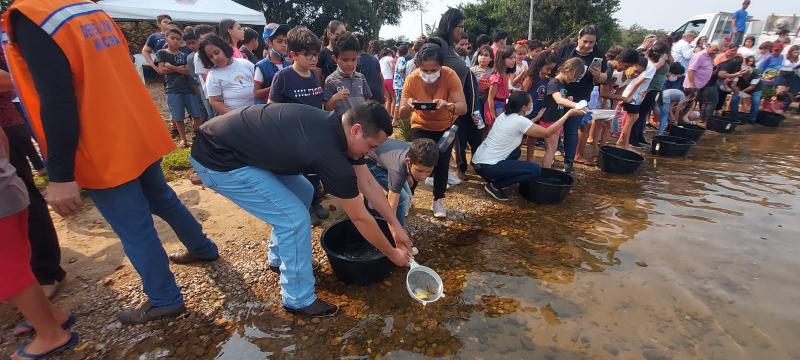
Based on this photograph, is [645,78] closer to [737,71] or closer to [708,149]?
[708,149]

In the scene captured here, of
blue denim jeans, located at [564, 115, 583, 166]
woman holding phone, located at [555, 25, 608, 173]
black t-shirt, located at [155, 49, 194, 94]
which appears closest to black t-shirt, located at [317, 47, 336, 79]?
black t-shirt, located at [155, 49, 194, 94]

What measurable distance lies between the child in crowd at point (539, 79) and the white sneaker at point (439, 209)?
6.60 feet

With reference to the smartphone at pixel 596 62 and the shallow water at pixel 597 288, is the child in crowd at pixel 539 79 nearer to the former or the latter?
the smartphone at pixel 596 62

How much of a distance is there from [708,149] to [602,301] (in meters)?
5.55

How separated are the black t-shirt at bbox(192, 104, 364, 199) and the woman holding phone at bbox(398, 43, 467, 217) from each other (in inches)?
61.2

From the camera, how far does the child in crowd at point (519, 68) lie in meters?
6.19

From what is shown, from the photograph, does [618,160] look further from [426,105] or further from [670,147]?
[426,105]

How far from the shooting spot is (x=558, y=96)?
15.3ft

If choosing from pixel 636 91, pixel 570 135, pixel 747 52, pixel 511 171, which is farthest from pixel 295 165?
pixel 747 52

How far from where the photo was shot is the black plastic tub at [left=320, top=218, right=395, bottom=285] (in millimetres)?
2637

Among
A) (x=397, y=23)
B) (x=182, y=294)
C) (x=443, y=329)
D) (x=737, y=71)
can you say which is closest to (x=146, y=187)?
(x=182, y=294)

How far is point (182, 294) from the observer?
2.64 meters

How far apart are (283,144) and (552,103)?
3.87 metres

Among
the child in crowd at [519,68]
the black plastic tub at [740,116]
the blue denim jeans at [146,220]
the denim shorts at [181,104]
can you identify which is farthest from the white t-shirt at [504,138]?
the black plastic tub at [740,116]
